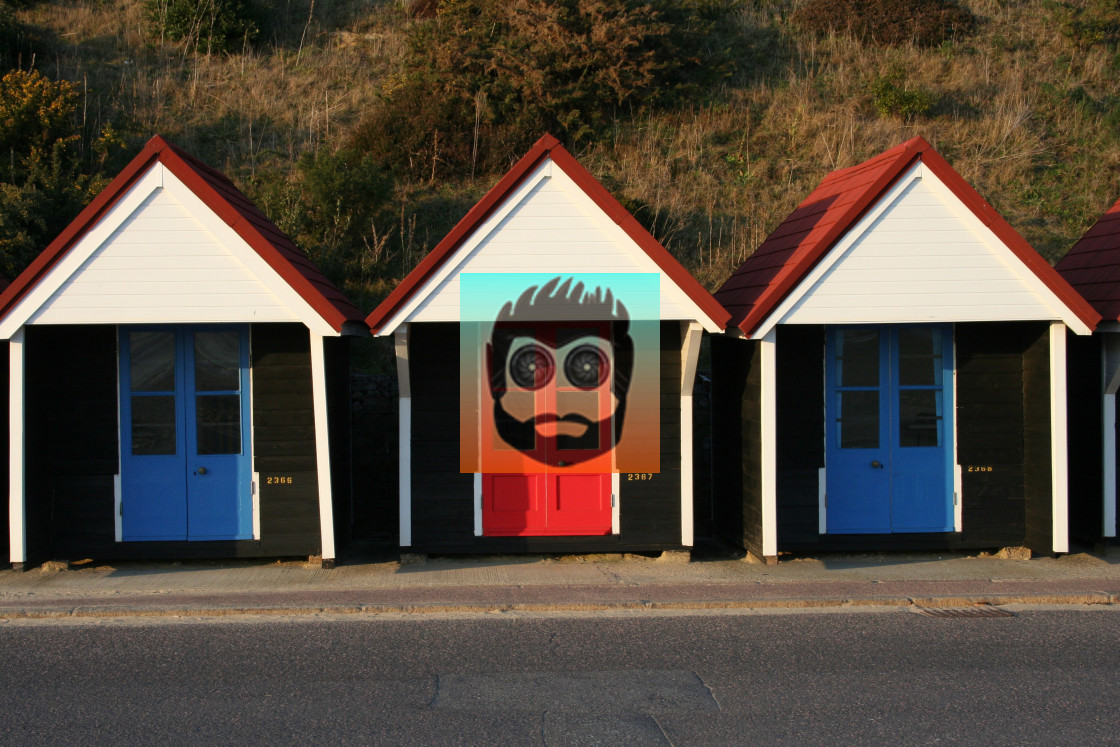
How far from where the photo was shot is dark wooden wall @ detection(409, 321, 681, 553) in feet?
31.9

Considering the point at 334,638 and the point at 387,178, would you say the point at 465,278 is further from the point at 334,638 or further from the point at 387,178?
the point at 387,178

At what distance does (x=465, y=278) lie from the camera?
909 cm

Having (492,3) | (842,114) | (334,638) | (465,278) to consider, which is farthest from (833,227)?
(492,3)

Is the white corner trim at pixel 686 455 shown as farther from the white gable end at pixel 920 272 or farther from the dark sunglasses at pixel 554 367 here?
the white gable end at pixel 920 272

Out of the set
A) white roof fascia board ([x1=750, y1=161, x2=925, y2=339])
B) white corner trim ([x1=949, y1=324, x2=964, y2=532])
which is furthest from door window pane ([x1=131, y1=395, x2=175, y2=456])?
white corner trim ([x1=949, y1=324, x2=964, y2=532])

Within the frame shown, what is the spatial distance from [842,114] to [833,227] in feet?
54.1

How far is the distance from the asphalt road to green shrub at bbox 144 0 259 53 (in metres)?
22.6

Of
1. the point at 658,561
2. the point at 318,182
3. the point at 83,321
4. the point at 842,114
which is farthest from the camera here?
the point at 842,114

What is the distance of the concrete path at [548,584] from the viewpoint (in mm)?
8203

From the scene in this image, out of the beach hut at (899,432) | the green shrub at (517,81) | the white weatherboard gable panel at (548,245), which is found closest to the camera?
the white weatherboard gable panel at (548,245)

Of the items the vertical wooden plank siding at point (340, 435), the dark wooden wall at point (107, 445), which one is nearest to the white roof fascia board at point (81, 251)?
the dark wooden wall at point (107, 445)

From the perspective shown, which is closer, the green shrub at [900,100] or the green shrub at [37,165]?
the green shrub at [37,165]

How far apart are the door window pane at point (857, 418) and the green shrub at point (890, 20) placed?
20.6m

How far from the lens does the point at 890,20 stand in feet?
89.6
